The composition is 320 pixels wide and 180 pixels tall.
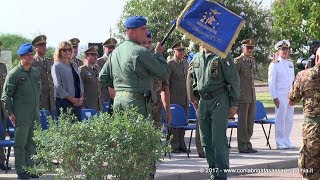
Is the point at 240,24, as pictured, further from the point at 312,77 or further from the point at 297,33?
the point at 297,33

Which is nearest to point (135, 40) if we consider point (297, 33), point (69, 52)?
point (69, 52)

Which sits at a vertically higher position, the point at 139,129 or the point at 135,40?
the point at 135,40

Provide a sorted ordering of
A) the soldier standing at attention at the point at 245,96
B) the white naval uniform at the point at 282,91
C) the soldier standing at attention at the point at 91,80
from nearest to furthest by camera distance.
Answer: the soldier standing at attention at the point at 91,80, the soldier standing at attention at the point at 245,96, the white naval uniform at the point at 282,91

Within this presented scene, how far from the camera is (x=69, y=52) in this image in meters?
15.1

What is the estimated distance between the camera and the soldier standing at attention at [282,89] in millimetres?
17688

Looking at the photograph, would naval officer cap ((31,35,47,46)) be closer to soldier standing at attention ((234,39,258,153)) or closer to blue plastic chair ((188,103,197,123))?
soldier standing at attention ((234,39,258,153))

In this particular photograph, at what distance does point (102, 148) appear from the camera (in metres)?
8.79

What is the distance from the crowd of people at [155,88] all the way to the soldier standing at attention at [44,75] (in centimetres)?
2

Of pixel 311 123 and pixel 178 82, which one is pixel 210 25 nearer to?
pixel 311 123

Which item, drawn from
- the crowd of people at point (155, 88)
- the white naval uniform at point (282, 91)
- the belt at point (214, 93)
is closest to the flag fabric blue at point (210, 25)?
the crowd of people at point (155, 88)

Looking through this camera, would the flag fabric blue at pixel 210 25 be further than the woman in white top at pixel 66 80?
No

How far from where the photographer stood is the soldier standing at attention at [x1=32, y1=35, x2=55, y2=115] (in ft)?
50.9

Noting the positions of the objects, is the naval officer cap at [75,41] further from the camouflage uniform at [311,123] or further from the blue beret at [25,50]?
the camouflage uniform at [311,123]

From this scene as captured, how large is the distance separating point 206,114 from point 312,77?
88.9 inches
